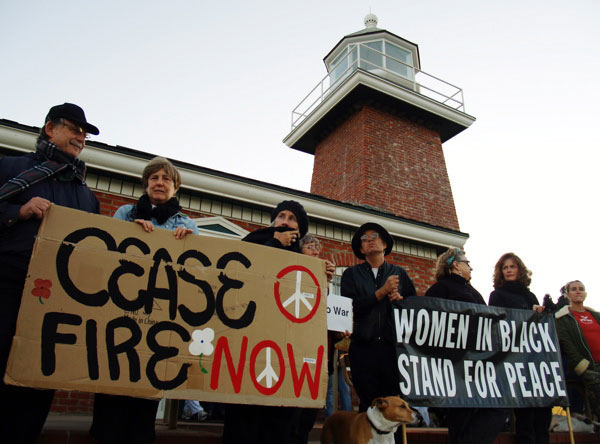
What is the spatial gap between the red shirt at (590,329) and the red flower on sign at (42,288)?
4668mm

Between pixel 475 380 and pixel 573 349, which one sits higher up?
pixel 573 349

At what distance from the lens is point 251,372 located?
2.32 metres

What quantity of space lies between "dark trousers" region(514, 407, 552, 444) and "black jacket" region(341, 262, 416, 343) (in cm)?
149

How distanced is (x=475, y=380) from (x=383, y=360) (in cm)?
95

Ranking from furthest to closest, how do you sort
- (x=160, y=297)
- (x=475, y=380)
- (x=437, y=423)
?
(x=437, y=423) → (x=475, y=380) → (x=160, y=297)

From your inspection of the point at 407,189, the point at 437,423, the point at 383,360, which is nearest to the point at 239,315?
the point at 383,360

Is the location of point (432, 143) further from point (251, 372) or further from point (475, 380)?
point (251, 372)

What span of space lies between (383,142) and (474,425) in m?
9.01

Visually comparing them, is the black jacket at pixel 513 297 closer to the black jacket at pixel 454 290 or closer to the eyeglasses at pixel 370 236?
the black jacket at pixel 454 290

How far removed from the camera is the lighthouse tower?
11078 mm

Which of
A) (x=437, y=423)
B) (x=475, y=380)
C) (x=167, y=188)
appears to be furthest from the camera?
(x=437, y=423)

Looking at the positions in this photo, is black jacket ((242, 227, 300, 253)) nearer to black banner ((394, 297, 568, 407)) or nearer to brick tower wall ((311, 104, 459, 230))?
black banner ((394, 297, 568, 407))

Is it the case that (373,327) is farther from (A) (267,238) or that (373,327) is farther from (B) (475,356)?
(B) (475,356)

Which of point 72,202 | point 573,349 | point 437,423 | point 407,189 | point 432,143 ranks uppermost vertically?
point 432,143
